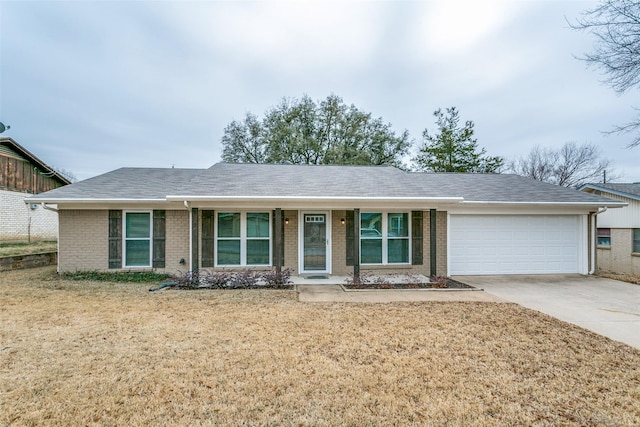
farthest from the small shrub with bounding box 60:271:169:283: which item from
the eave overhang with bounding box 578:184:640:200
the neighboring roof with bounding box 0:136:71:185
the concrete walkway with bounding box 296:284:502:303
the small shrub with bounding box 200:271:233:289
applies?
the eave overhang with bounding box 578:184:640:200

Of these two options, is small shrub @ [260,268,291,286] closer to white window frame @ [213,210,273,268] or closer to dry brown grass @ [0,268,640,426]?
white window frame @ [213,210,273,268]

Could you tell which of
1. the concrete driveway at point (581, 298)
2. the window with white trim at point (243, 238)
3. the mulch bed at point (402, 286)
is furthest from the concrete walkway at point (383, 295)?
the window with white trim at point (243, 238)

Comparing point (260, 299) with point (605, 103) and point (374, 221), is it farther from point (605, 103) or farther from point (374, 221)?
point (605, 103)

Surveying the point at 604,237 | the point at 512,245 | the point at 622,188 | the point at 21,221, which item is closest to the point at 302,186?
the point at 512,245

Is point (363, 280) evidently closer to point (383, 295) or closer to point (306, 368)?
Answer: point (383, 295)

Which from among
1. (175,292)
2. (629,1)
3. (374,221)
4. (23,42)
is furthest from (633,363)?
(23,42)

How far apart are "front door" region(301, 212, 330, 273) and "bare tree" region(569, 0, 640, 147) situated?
854 cm

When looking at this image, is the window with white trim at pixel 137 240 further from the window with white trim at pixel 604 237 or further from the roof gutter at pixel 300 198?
the window with white trim at pixel 604 237

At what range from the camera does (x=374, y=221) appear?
32.8 ft

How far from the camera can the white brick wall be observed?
57.1 feet

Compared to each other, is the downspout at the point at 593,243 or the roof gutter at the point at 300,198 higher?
the roof gutter at the point at 300,198

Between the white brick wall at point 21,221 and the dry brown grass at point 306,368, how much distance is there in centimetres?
1578

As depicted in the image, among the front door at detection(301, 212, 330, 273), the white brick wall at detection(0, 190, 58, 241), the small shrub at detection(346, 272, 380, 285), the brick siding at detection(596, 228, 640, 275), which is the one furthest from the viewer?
the white brick wall at detection(0, 190, 58, 241)

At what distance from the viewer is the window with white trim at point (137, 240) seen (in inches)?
383
